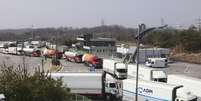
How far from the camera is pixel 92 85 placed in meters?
30.1

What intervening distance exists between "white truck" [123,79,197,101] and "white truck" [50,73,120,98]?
2.07 metres

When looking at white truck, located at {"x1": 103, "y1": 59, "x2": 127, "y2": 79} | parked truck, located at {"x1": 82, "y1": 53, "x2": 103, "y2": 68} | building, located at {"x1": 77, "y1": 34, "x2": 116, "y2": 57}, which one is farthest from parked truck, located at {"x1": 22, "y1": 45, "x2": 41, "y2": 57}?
white truck, located at {"x1": 103, "y1": 59, "x2": 127, "y2": 79}

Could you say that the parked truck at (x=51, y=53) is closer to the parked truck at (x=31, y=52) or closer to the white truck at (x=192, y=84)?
the parked truck at (x=31, y=52)

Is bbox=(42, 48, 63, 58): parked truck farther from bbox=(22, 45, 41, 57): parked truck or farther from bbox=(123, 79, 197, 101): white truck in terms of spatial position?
bbox=(123, 79, 197, 101): white truck

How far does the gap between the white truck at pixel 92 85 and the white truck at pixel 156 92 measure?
6.79 feet

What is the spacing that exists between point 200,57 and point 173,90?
159 feet

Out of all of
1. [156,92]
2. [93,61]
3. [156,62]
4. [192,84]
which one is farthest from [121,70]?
[156,62]

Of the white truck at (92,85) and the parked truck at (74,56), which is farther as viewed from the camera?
the parked truck at (74,56)

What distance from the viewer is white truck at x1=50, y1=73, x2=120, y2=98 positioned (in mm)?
30047

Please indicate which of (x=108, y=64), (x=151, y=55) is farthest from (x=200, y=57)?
(x=108, y=64)

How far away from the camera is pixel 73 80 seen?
100 feet

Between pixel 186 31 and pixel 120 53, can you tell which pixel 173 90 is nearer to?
pixel 120 53

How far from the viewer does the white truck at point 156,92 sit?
24359 mm

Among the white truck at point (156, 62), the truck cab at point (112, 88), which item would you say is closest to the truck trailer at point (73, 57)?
the white truck at point (156, 62)
